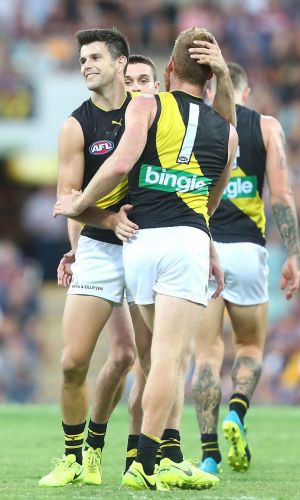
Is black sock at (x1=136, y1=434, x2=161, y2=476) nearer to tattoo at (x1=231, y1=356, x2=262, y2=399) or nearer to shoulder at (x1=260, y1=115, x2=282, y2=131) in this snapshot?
tattoo at (x1=231, y1=356, x2=262, y2=399)

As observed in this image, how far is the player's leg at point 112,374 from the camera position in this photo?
7.58 meters

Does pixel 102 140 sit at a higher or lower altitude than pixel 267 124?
lower

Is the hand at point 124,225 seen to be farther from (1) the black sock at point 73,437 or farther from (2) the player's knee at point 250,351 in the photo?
(2) the player's knee at point 250,351

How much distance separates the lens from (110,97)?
23.9ft

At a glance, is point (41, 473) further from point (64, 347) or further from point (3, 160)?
point (3, 160)

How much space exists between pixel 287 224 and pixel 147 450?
101 inches

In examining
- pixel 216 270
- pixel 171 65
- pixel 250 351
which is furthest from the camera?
pixel 250 351

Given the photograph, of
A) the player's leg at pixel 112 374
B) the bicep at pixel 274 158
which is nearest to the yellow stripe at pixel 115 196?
the player's leg at pixel 112 374

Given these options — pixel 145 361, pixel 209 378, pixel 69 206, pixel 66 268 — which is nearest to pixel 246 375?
pixel 209 378

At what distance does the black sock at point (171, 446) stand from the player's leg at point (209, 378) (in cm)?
120

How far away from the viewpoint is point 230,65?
8828mm

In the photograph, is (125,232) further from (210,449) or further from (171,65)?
(210,449)

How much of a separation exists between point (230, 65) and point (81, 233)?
79.4 inches

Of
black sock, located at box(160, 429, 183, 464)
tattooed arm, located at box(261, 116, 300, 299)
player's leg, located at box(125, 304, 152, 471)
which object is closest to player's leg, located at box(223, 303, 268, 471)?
tattooed arm, located at box(261, 116, 300, 299)
